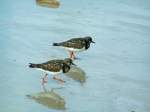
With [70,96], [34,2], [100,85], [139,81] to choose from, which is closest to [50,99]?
[70,96]

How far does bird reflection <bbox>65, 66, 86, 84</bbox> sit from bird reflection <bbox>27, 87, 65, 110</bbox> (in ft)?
2.86

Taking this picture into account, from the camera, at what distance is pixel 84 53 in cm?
977

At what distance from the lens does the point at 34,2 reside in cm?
1408

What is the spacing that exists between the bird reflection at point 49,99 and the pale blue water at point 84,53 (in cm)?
9

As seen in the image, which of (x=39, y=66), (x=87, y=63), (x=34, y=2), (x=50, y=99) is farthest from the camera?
(x=34, y=2)

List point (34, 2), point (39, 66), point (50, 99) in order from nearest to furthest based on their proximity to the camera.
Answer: point (50, 99) < point (39, 66) < point (34, 2)

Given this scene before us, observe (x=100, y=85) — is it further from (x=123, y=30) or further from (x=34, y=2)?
(x=34, y=2)

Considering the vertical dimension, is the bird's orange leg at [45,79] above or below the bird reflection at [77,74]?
above

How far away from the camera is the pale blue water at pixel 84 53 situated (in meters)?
7.16

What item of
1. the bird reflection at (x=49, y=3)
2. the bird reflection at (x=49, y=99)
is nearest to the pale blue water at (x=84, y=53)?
the bird reflection at (x=49, y=99)

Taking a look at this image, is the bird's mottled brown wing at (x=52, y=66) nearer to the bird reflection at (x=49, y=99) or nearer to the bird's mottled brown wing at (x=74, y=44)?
the bird reflection at (x=49, y=99)

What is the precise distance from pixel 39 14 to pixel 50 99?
18.9ft

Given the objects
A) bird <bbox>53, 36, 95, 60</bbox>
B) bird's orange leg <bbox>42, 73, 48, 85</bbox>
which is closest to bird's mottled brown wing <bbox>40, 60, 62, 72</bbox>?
bird's orange leg <bbox>42, 73, 48, 85</bbox>

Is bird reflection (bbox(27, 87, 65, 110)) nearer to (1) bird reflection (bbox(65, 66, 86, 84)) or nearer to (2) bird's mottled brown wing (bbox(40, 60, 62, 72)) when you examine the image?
(2) bird's mottled brown wing (bbox(40, 60, 62, 72))
